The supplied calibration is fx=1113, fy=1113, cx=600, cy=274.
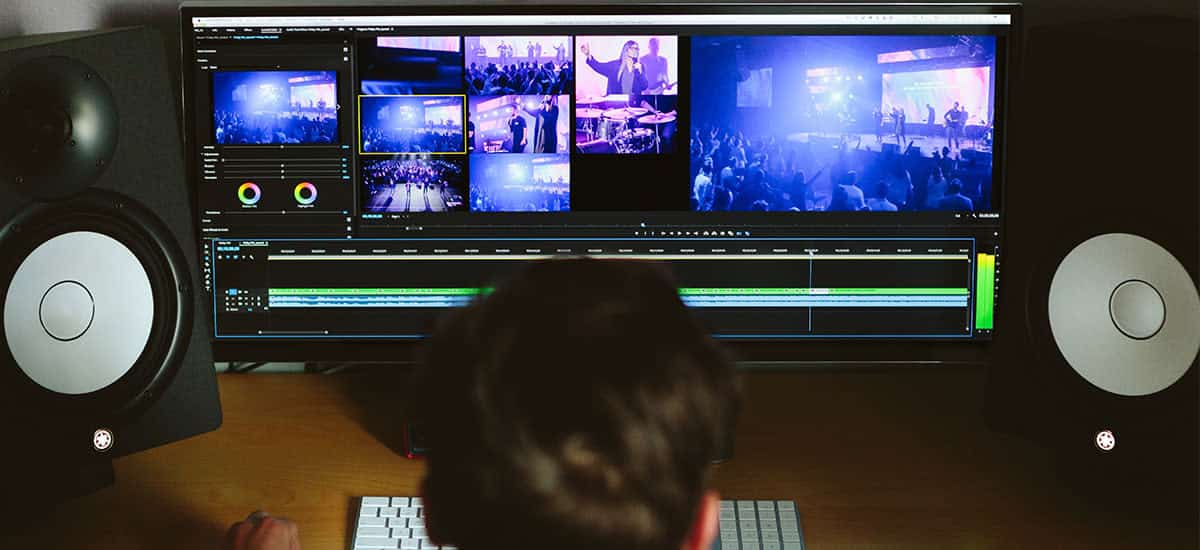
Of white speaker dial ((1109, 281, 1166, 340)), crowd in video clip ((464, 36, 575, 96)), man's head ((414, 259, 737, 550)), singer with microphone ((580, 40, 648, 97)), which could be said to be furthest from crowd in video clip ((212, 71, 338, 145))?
white speaker dial ((1109, 281, 1166, 340))

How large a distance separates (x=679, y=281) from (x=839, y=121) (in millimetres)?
207

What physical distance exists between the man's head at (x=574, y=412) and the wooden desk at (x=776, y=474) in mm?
449

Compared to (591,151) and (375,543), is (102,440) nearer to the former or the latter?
(375,543)

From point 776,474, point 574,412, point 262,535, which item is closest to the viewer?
point 574,412

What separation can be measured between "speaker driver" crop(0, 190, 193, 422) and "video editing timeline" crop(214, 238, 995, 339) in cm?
11

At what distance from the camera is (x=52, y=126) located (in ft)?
2.83

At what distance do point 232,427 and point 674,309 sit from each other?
72 centimetres

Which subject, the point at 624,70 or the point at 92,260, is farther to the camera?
the point at 624,70

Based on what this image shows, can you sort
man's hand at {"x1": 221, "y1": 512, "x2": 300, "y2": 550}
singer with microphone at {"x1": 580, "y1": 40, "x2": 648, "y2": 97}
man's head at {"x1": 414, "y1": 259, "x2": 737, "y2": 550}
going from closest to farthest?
man's head at {"x1": 414, "y1": 259, "x2": 737, "y2": 550}, man's hand at {"x1": 221, "y1": 512, "x2": 300, "y2": 550}, singer with microphone at {"x1": 580, "y1": 40, "x2": 648, "y2": 97}

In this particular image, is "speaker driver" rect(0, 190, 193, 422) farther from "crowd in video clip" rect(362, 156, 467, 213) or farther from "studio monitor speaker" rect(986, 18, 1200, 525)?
"studio monitor speaker" rect(986, 18, 1200, 525)

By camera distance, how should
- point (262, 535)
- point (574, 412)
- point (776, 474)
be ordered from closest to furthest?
point (574, 412) < point (262, 535) < point (776, 474)

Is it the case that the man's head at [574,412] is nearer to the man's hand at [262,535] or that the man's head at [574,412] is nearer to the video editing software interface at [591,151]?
the man's hand at [262,535]

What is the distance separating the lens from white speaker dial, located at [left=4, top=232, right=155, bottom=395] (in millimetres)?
873

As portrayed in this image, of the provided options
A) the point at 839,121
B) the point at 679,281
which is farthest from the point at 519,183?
the point at 839,121
